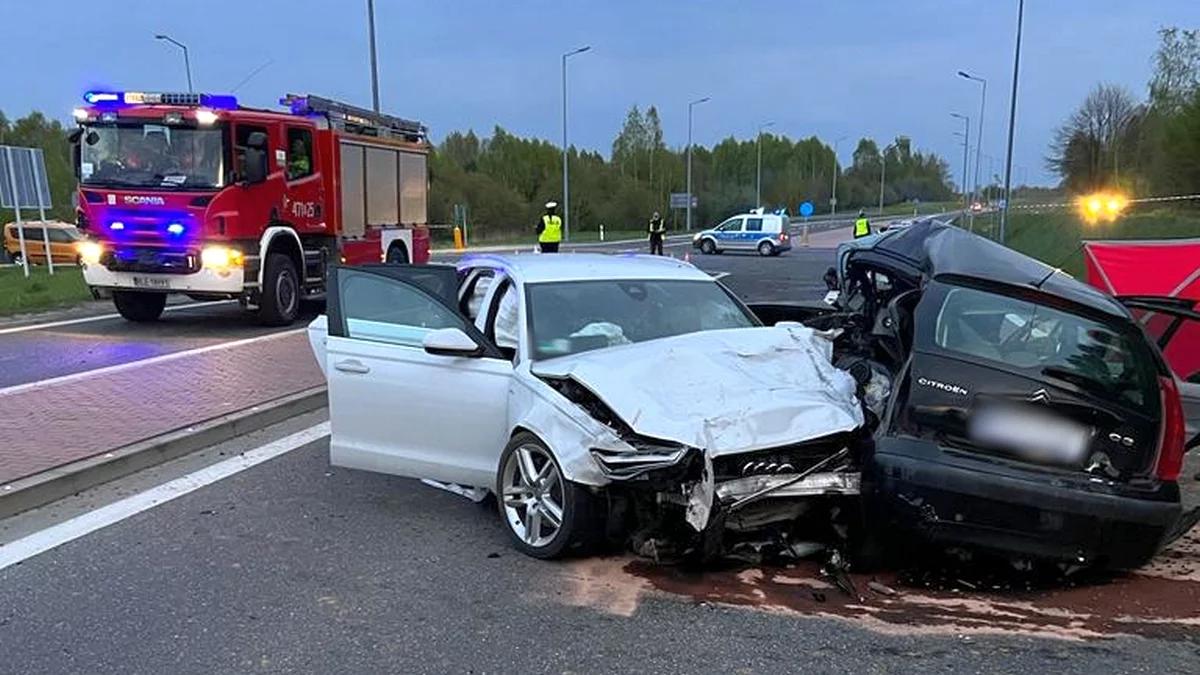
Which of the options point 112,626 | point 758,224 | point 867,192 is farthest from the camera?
point 867,192

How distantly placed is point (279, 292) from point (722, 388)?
10510mm

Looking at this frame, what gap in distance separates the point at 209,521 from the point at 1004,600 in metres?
4.08

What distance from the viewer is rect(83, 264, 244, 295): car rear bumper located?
12.7 m

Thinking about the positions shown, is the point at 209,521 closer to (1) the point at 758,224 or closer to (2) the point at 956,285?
(2) the point at 956,285

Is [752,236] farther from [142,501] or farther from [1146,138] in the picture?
[142,501]

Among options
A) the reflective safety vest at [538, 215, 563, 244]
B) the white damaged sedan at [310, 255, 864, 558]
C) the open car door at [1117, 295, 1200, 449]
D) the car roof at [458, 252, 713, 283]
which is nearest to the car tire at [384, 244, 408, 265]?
the reflective safety vest at [538, 215, 563, 244]

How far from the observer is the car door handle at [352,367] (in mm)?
5492

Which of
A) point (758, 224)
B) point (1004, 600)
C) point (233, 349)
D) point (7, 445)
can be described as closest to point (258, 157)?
point (233, 349)

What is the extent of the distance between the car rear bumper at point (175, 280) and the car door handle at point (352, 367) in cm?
797

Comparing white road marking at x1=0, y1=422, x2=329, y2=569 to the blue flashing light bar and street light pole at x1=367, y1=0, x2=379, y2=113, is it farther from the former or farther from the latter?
street light pole at x1=367, y1=0, x2=379, y2=113

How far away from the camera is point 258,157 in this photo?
41.8 ft

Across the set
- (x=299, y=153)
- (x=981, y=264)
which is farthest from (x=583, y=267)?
(x=299, y=153)

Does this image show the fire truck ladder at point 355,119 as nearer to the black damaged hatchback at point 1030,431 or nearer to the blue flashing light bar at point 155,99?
the blue flashing light bar at point 155,99

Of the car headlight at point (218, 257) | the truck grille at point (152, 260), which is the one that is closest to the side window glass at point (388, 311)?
the car headlight at point (218, 257)
